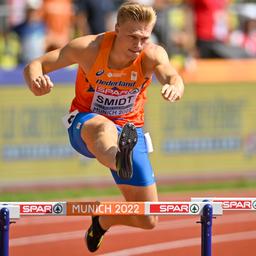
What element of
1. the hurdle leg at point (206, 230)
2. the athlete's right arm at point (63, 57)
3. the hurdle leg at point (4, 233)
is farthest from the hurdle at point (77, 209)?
the athlete's right arm at point (63, 57)

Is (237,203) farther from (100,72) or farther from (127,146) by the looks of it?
(100,72)

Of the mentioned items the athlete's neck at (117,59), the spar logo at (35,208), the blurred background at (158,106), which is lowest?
the spar logo at (35,208)

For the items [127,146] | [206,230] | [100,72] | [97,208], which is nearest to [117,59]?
[100,72]

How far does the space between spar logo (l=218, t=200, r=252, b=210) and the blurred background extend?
647 cm

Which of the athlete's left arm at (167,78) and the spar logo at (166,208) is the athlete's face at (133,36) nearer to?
the athlete's left arm at (167,78)

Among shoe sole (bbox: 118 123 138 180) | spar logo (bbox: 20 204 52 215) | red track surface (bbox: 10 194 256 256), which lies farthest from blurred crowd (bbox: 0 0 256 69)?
spar logo (bbox: 20 204 52 215)

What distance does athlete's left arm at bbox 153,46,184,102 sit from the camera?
667 cm

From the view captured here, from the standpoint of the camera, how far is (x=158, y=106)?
13.9m

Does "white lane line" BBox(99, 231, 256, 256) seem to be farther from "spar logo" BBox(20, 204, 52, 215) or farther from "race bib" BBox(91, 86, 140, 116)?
"spar logo" BBox(20, 204, 52, 215)

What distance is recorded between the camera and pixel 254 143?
14445 millimetres

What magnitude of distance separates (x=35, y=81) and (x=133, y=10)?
864mm

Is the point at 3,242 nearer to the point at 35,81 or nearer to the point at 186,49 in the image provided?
the point at 35,81

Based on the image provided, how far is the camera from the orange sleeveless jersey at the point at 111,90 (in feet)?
23.9

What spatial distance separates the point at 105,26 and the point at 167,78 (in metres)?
7.54
